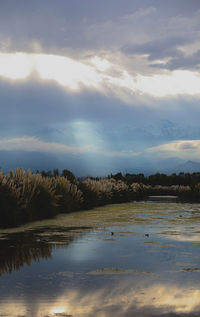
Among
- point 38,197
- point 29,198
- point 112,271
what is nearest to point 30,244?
point 112,271

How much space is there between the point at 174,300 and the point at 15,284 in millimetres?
1386

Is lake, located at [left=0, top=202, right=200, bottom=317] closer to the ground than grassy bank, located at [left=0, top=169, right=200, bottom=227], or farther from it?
closer to the ground

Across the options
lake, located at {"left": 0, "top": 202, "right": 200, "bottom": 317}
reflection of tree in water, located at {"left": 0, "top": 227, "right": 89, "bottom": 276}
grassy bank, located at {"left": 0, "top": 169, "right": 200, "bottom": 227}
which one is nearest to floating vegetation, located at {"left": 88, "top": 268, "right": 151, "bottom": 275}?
lake, located at {"left": 0, "top": 202, "right": 200, "bottom": 317}

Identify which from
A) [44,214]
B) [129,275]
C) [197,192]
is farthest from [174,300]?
[197,192]

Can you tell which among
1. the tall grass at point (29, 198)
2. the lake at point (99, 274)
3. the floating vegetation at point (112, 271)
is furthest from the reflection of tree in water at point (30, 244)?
the tall grass at point (29, 198)

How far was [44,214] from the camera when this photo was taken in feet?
34.3

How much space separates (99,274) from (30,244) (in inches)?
86.0

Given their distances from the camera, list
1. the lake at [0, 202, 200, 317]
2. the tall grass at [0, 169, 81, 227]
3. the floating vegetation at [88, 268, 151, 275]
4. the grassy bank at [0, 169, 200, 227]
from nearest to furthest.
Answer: the lake at [0, 202, 200, 317] → the floating vegetation at [88, 268, 151, 275] → the tall grass at [0, 169, 81, 227] → the grassy bank at [0, 169, 200, 227]

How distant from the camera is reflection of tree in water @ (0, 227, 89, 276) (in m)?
4.72

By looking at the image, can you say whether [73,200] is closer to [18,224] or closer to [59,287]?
[18,224]

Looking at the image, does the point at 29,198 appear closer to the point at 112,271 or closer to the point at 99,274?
the point at 112,271

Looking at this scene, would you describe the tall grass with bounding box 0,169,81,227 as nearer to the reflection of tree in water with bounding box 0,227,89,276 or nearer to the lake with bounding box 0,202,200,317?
the reflection of tree in water with bounding box 0,227,89,276

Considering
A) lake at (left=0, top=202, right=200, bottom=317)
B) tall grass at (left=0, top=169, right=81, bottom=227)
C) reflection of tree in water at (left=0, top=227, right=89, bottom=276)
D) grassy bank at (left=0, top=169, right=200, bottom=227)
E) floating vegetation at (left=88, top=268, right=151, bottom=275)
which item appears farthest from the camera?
grassy bank at (left=0, top=169, right=200, bottom=227)

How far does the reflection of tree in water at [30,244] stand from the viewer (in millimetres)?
4723
